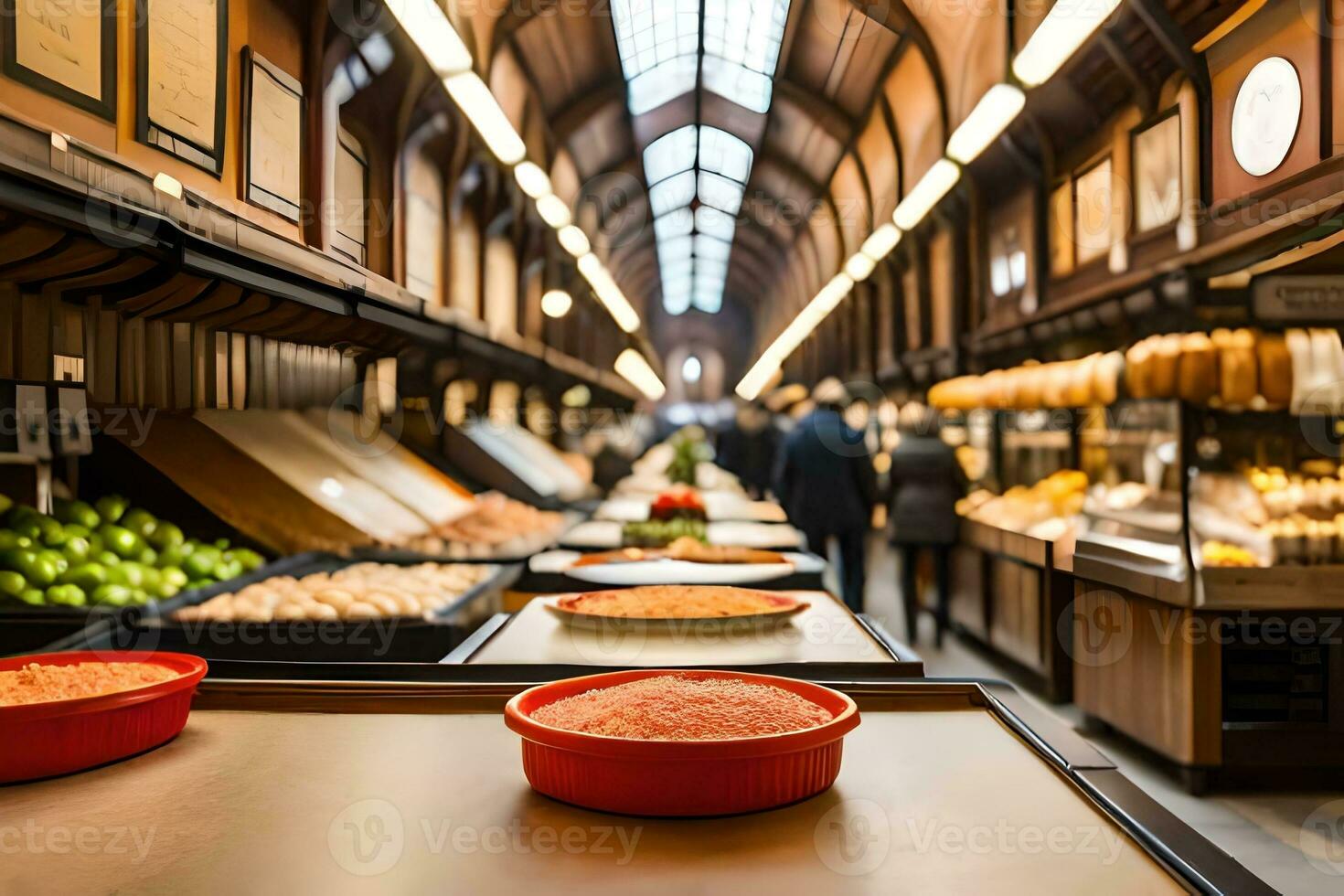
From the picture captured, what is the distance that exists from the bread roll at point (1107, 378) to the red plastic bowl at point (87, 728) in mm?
4411

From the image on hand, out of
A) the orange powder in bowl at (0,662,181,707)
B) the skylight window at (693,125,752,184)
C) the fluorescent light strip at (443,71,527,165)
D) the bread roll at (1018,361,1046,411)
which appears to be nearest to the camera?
the orange powder in bowl at (0,662,181,707)

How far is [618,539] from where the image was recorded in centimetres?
408

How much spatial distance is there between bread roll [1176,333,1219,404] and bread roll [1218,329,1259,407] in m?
0.04

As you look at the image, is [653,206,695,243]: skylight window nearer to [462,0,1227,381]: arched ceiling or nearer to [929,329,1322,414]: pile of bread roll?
[462,0,1227,381]: arched ceiling

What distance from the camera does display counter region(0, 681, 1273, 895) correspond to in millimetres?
845

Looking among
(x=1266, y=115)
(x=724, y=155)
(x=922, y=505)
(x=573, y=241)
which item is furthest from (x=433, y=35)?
(x=724, y=155)

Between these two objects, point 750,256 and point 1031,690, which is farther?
point 750,256

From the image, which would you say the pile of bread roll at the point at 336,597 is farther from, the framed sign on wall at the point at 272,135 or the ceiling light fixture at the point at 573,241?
the ceiling light fixture at the point at 573,241

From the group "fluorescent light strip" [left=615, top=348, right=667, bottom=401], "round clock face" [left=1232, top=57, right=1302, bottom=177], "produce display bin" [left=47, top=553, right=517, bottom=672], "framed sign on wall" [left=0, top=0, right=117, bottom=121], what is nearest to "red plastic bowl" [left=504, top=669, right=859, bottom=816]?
"produce display bin" [left=47, top=553, right=517, bottom=672]

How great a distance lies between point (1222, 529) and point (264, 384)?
11.4 ft

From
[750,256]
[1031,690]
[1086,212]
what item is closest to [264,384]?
[1086,212]

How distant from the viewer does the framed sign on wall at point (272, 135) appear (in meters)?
2.16

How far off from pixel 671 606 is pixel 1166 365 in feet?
8.98

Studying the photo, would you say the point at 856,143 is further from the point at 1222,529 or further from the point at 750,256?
the point at 750,256
